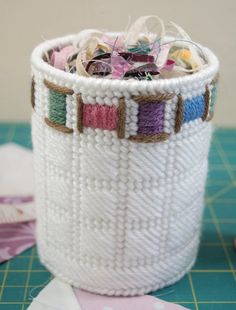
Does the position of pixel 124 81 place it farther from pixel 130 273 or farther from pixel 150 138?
pixel 130 273

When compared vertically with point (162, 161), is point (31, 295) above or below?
below

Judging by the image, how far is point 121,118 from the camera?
0.50 metres

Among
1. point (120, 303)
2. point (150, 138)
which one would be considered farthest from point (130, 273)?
point (150, 138)

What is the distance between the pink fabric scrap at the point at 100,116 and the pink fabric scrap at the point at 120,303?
227mm

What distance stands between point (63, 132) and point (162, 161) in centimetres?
12

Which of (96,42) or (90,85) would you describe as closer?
(90,85)

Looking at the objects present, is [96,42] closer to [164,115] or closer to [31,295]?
[164,115]

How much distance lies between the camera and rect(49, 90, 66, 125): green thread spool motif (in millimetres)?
521

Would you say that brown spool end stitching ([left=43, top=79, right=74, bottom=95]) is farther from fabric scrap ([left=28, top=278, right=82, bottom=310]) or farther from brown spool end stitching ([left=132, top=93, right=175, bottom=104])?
fabric scrap ([left=28, top=278, right=82, bottom=310])

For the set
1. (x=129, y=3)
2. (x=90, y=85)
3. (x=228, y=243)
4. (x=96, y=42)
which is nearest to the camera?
(x=90, y=85)

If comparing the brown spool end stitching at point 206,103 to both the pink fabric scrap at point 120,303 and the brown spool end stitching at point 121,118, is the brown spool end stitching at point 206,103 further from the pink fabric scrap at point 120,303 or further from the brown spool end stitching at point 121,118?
the pink fabric scrap at point 120,303

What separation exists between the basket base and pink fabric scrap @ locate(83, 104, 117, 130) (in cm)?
19

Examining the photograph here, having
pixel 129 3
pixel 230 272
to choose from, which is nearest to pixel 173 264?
pixel 230 272

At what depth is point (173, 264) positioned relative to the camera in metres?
0.62
